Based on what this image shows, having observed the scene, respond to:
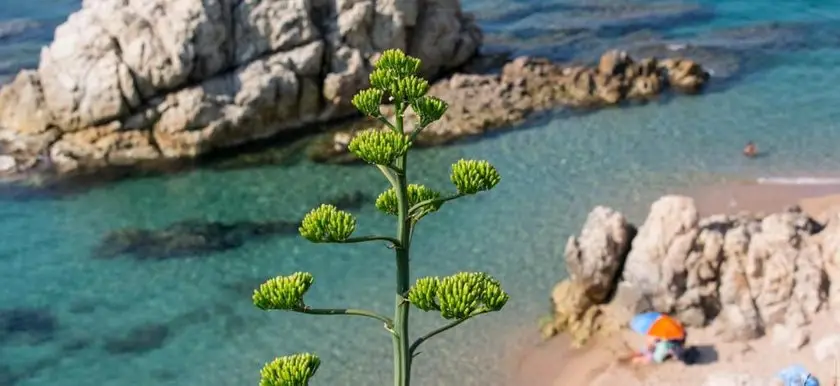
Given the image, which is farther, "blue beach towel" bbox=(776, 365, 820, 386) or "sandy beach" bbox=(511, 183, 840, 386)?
"sandy beach" bbox=(511, 183, 840, 386)

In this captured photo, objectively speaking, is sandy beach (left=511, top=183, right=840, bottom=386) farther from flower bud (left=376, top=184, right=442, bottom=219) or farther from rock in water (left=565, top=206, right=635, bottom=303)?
flower bud (left=376, top=184, right=442, bottom=219)

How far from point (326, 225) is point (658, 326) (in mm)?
13954

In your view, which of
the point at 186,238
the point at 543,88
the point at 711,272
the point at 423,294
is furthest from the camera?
the point at 543,88

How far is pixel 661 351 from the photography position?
65.6ft

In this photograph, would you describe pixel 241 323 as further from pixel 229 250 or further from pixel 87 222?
pixel 87 222

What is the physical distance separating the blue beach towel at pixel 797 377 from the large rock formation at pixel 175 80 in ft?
66.2

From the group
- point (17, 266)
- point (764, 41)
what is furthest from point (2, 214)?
point (764, 41)

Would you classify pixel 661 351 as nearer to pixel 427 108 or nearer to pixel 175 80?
pixel 427 108

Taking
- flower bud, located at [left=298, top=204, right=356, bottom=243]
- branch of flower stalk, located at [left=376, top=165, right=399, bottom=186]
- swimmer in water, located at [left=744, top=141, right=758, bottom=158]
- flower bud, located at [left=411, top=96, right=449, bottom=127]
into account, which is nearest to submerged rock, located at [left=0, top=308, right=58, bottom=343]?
flower bud, located at [left=298, top=204, right=356, bottom=243]

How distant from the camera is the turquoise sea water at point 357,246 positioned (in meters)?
21.8

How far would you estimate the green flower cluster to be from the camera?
723cm

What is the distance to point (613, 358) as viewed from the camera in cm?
2061

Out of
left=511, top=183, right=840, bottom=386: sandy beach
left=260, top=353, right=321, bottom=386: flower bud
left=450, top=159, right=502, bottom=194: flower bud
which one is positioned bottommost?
left=511, top=183, right=840, bottom=386: sandy beach

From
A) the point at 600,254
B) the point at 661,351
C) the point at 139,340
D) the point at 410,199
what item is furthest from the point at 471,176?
the point at 139,340
